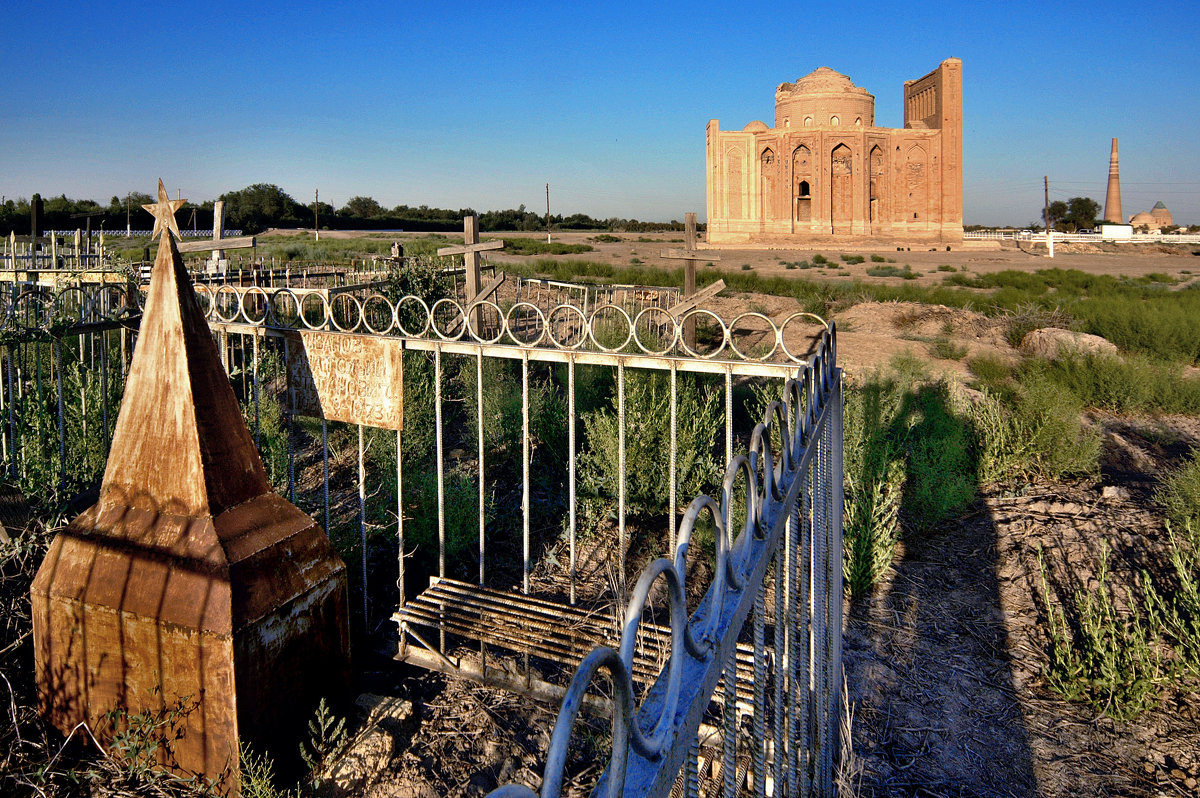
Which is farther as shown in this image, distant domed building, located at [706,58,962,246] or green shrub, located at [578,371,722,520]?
distant domed building, located at [706,58,962,246]

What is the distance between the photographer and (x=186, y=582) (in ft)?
8.21

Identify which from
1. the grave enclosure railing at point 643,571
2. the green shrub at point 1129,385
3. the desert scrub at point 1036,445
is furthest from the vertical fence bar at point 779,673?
the green shrub at point 1129,385

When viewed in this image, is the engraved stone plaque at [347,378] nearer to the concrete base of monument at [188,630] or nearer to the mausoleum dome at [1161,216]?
the concrete base of monument at [188,630]

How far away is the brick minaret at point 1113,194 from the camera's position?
69875 millimetres

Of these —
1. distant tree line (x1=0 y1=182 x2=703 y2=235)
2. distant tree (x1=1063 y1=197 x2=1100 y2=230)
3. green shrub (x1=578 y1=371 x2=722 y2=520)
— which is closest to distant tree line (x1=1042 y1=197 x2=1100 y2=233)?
distant tree (x1=1063 y1=197 x2=1100 y2=230)

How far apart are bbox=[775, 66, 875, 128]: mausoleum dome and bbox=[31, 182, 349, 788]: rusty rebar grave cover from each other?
147 ft

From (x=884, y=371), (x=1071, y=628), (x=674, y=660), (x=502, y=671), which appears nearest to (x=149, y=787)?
(x=502, y=671)

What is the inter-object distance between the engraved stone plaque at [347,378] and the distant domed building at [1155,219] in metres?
71.2

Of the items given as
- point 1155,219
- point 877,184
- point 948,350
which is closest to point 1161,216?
point 1155,219

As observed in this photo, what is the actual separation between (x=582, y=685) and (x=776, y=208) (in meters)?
44.5

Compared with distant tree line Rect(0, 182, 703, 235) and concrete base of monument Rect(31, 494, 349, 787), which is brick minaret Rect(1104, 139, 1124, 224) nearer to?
distant tree line Rect(0, 182, 703, 235)

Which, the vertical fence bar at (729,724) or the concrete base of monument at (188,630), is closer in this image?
the vertical fence bar at (729,724)

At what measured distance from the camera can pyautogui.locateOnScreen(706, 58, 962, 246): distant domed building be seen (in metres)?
41.7

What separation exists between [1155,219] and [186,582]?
257 ft
